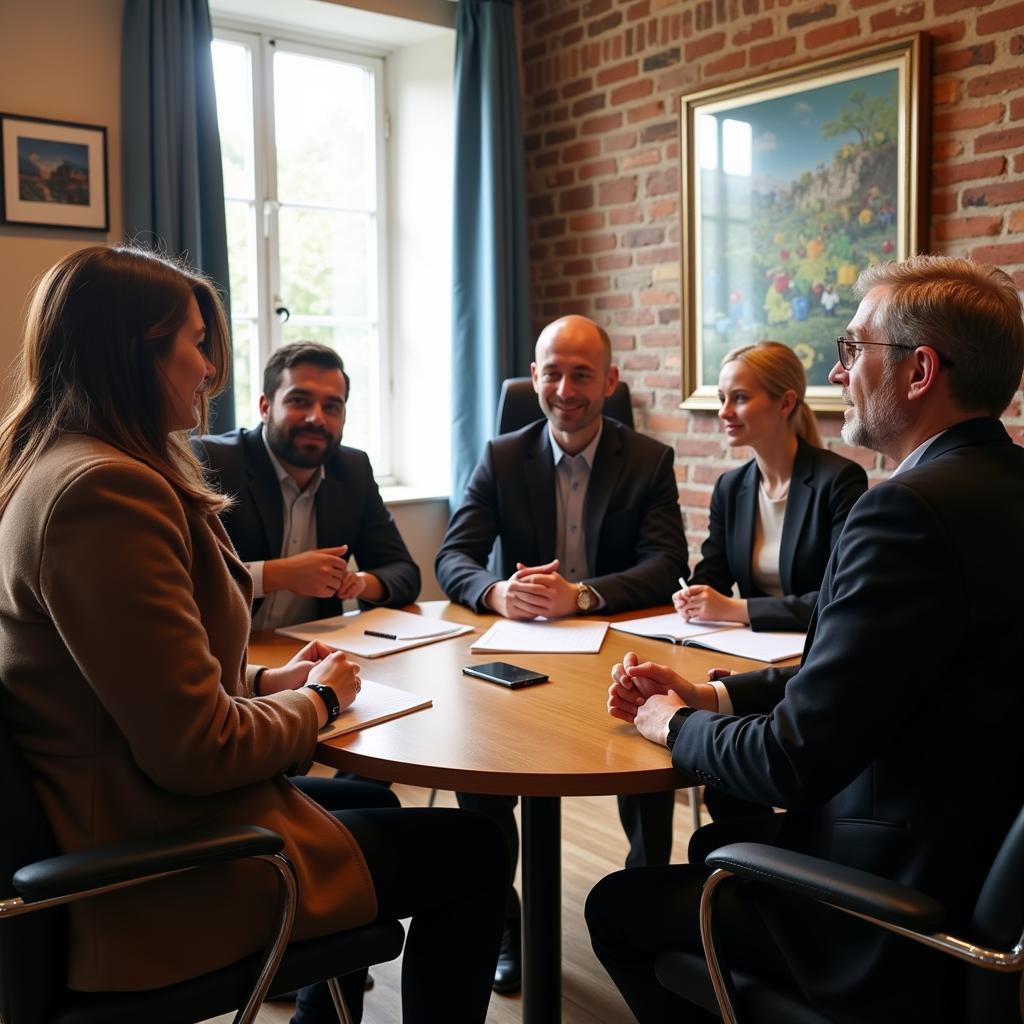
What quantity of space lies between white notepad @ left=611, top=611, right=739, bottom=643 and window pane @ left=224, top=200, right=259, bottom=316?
2.50 m

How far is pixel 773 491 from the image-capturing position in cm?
272

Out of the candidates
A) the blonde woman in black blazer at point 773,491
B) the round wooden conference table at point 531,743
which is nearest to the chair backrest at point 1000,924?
the round wooden conference table at point 531,743

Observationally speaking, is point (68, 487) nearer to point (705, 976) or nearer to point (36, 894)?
point (36, 894)

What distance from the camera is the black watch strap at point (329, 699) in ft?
5.45

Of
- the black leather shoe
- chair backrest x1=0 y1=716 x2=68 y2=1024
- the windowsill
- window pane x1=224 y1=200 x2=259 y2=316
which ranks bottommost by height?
the black leather shoe

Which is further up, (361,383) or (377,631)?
(361,383)

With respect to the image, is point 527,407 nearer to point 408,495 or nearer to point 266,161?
point 408,495

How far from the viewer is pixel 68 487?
1267 mm

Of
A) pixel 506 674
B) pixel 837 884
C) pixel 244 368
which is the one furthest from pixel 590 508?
pixel 244 368

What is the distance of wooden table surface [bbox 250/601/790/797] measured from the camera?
1.49 metres

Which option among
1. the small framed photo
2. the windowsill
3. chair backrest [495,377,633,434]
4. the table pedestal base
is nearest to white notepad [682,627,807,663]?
the table pedestal base

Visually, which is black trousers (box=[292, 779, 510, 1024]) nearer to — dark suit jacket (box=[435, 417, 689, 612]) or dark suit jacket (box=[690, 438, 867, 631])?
dark suit jacket (box=[690, 438, 867, 631])

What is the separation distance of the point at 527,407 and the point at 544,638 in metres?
1.13

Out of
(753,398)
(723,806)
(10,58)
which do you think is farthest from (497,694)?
(10,58)
